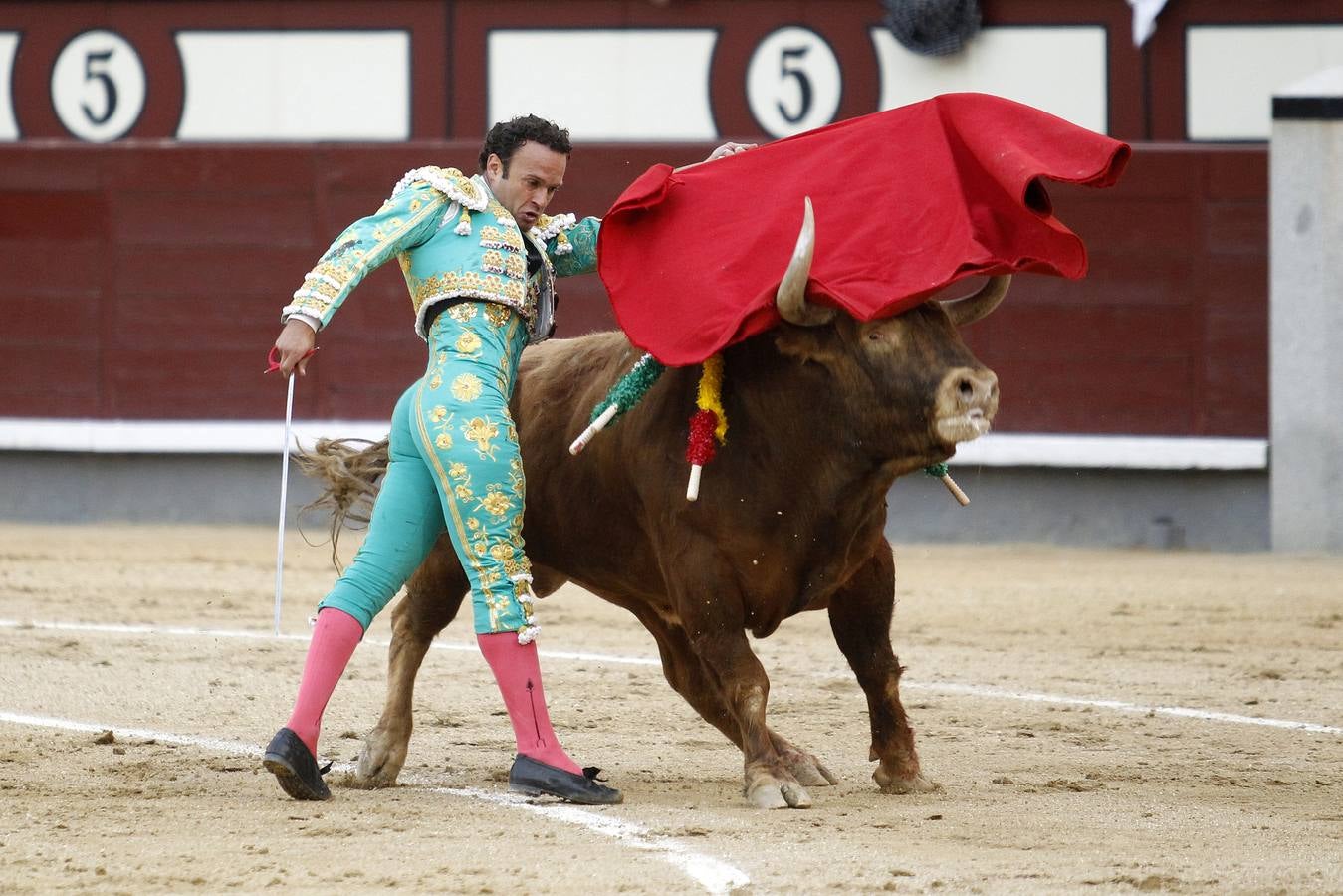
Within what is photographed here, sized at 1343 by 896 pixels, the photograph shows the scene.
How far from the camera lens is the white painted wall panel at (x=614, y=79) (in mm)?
9703

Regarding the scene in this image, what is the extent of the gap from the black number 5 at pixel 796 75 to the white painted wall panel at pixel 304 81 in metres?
1.80

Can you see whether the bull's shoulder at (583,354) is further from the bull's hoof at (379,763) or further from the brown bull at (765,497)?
the bull's hoof at (379,763)

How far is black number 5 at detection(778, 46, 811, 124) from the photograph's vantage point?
9.66 metres

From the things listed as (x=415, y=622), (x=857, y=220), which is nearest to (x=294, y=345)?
(x=415, y=622)

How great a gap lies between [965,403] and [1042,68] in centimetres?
632

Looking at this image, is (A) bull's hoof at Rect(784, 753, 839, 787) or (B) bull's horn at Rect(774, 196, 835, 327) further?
(A) bull's hoof at Rect(784, 753, 839, 787)

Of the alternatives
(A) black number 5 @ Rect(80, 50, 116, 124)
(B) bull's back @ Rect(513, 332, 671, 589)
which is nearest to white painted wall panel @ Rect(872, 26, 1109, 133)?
(A) black number 5 @ Rect(80, 50, 116, 124)

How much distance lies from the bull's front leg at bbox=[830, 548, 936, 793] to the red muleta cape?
1.97 ft

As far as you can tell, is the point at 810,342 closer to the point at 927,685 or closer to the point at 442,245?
the point at 442,245

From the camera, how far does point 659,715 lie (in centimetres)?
490

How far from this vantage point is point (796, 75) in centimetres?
967

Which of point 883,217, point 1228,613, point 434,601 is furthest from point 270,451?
point 883,217

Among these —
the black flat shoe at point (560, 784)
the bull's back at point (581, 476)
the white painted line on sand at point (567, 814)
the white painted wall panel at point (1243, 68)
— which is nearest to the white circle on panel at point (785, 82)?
the white painted wall panel at point (1243, 68)

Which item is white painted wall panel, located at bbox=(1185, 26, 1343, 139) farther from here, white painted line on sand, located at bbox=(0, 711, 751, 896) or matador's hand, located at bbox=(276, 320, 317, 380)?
matador's hand, located at bbox=(276, 320, 317, 380)
